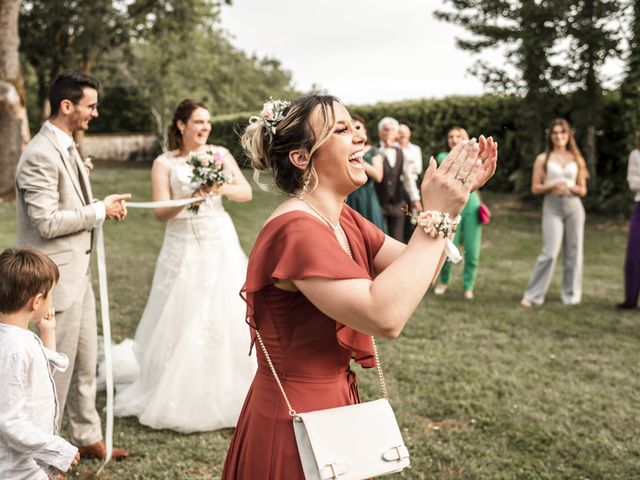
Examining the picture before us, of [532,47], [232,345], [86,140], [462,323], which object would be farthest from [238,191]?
[86,140]

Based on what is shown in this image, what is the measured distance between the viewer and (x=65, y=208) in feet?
13.7

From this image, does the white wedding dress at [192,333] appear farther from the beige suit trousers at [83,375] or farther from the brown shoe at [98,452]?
the beige suit trousers at [83,375]

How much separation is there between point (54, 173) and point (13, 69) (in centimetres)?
1346

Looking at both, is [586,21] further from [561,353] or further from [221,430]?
[221,430]

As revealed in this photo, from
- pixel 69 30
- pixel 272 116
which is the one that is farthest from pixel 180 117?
pixel 69 30

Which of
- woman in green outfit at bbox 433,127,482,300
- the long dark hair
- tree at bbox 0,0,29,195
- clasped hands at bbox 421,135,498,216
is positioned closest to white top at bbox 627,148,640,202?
the long dark hair

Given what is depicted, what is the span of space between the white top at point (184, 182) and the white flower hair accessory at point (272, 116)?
320 cm

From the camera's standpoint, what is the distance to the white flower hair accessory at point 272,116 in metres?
2.32

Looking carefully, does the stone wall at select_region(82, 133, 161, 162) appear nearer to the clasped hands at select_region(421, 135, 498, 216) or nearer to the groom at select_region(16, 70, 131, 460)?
the groom at select_region(16, 70, 131, 460)

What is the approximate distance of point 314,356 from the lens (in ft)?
7.36

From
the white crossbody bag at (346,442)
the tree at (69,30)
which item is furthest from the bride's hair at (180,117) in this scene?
the tree at (69,30)

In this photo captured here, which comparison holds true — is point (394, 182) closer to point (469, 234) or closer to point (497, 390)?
point (469, 234)

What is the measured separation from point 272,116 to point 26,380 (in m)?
1.56

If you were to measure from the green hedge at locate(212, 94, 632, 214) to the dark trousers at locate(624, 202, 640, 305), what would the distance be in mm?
7983
